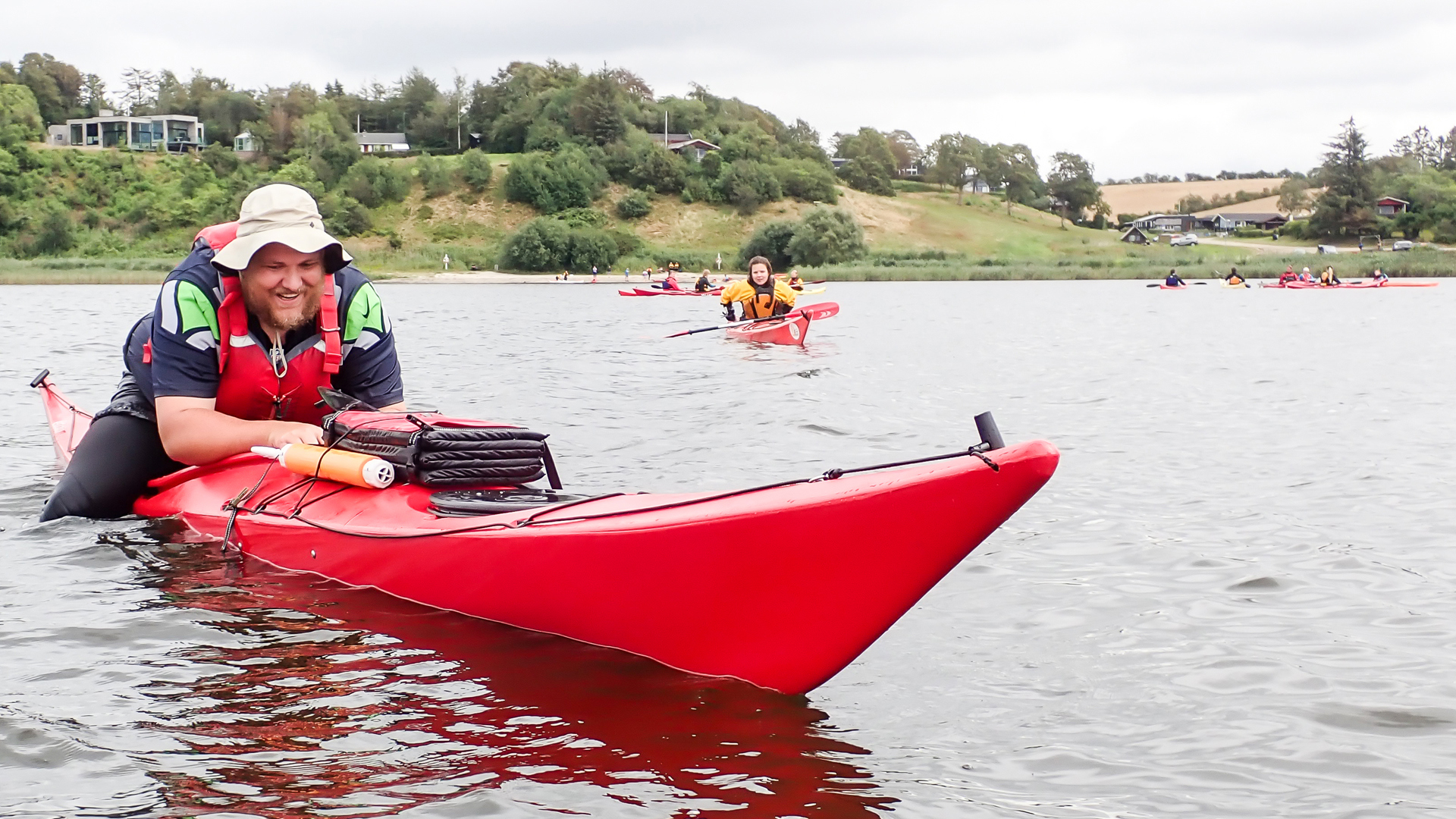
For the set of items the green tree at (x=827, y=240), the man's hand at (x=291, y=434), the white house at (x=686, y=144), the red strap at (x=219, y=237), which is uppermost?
the white house at (x=686, y=144)

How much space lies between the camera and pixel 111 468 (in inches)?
239

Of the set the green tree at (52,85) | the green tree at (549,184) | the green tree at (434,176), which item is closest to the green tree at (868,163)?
the green tree at (549,184)

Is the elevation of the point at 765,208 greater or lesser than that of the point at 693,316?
greater

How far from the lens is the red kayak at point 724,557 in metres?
3.54

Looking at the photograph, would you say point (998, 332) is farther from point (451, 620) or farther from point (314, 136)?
point (314, 136)

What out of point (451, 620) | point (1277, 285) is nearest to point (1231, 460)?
point (451, 620)

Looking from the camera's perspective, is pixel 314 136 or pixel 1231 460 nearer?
pixel 1231 460

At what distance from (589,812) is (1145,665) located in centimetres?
217

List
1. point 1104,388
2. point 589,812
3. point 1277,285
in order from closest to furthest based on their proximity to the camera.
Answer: point 589,812
point 1104,388
point 1277,285

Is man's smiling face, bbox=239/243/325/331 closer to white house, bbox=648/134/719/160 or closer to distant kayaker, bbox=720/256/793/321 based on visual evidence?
distant kayaker, bbox=720/256/793/321

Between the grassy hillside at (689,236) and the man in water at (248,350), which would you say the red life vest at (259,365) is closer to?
the man in water at (248,350)

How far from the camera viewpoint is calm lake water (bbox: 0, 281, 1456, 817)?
338 centimetres

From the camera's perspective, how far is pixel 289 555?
5445 millimetres

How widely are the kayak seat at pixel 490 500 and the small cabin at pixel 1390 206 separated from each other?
3624 inches
